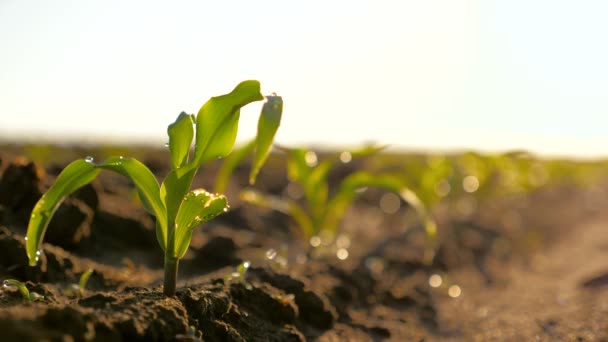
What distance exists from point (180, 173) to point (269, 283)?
745 mm

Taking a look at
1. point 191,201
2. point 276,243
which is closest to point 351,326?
point 191,201

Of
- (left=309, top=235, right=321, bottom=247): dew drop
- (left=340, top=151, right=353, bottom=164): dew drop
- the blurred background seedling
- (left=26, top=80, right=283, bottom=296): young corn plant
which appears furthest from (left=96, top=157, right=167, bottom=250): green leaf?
(left=309, top=235, right=321, bottom=247): dew drop

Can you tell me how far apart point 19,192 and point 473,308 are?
2135 mm

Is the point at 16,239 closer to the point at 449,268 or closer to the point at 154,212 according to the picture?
the point at 154,212

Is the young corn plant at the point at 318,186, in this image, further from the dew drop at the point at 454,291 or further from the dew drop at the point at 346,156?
the dew drop at the point at 454,291

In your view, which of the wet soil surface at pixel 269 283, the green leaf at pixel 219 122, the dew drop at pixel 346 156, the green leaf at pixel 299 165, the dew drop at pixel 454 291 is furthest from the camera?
the dew drop at pixel 454 291

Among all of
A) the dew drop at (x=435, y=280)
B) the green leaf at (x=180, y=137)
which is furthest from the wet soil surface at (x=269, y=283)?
the green leaf at (x=180, y=137)

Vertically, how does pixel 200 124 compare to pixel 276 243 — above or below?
above

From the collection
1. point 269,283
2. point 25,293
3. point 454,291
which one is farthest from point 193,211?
point 454,291

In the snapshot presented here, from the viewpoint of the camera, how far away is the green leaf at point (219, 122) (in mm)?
1489

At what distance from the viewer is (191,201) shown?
155cm

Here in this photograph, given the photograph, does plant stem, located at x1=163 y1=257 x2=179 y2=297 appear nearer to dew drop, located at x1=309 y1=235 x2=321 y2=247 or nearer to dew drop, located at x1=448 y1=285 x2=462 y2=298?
dew drop, located at x1=309 y1=235 x2=321 y2=247

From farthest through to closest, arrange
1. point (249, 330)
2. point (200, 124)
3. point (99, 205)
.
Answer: point (99, 205) → point (249, 330) → point (200, 124)

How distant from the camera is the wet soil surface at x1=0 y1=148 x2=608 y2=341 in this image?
139cm
